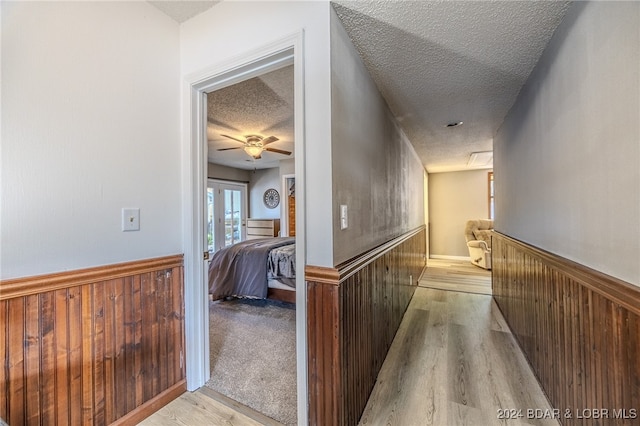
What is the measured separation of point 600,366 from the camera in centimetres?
111

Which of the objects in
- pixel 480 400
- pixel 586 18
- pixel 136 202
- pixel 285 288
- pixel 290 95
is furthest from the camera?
pixel 285 288

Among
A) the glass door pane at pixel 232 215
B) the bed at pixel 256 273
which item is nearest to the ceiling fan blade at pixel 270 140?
the bed at pixel 256 273

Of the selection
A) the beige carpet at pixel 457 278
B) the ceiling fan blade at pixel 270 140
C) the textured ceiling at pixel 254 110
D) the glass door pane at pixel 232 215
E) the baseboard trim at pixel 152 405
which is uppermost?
the textured ceiling at pixel 254 110

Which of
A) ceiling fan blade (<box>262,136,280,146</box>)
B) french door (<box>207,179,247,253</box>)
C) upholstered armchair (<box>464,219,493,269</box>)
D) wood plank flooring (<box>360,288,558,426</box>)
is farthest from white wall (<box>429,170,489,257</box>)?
french door (<box>207,179,247,253</box>)

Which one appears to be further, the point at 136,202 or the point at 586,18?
the point at 136,202

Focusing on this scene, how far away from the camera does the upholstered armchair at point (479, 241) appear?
529 cm

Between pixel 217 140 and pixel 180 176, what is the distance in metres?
2.89

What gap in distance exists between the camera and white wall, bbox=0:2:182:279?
1098 mm

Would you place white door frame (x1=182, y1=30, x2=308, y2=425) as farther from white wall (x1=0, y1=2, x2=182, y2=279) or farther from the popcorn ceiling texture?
the popcorn ceiling texture

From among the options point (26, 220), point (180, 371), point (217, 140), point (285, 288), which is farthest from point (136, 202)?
point (217, 140)

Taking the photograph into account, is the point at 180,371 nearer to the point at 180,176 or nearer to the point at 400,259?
the point at 180,176

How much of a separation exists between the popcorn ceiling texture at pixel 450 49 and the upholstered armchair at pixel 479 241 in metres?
3.44

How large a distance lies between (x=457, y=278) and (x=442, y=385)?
3268 millimetres

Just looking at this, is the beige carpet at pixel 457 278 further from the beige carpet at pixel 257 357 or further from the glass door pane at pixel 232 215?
the glass door pane at pixel 232 215
